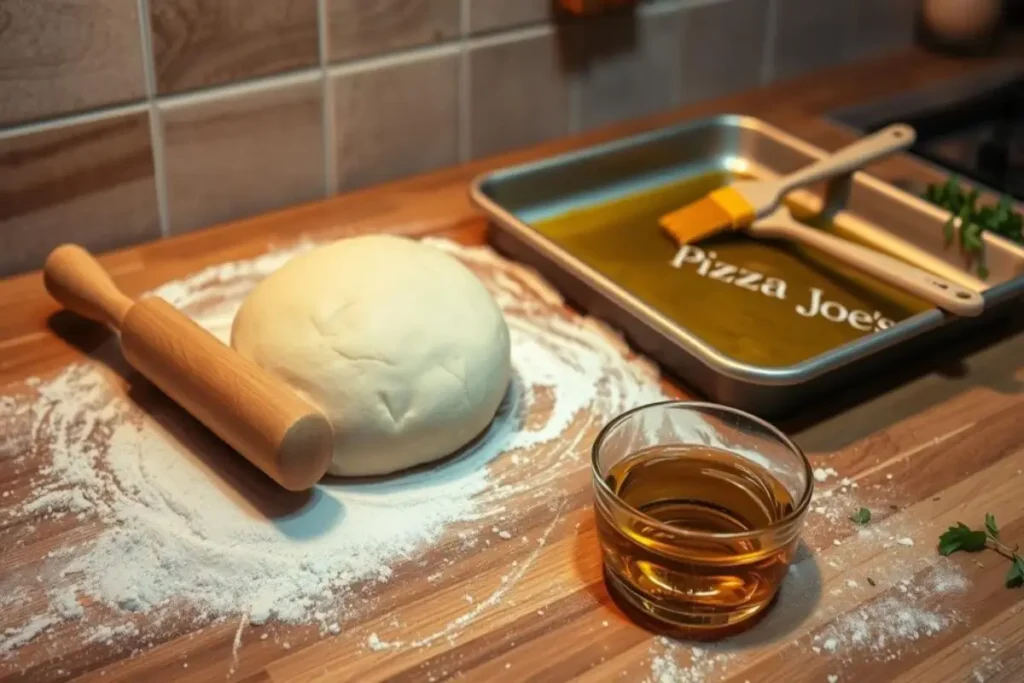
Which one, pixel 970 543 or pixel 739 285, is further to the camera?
pixel 739 285

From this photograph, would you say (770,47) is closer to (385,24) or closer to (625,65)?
(625,65)

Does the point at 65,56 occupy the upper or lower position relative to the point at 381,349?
upper

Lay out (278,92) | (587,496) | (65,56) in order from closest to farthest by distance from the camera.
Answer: (587,496) → (65,56) → (278,92)

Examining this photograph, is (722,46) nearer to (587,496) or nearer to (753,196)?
(753,196)

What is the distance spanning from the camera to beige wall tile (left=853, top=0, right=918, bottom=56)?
1172 millimetres

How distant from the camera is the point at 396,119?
2.97 feet

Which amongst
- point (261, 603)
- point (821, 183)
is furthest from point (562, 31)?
point (261, 603)

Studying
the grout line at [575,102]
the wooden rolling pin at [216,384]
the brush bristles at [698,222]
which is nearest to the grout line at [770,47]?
the grout line at [575,102]

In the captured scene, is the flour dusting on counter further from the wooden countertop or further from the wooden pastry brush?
the wooden pastry brush

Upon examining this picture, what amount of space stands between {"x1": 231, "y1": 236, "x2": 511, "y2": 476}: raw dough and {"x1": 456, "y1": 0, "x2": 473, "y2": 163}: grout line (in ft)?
1.02

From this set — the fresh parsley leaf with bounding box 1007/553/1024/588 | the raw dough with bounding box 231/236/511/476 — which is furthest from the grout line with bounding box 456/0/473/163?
the fresh parsley leaf with bounding box 1007/553/1024/588

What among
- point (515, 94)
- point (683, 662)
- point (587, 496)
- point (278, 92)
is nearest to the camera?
point (683, 662)

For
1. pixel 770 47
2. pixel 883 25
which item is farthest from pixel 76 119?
pixel 883 25

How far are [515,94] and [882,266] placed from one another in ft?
1.24
